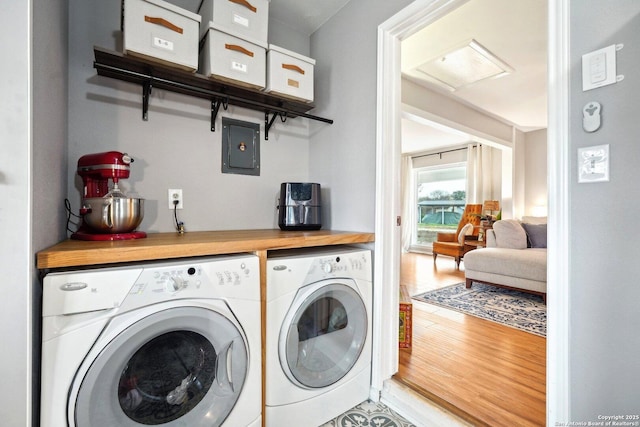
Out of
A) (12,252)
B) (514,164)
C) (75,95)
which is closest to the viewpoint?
(12,252)

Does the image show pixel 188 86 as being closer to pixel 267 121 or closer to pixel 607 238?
pixel 267 121

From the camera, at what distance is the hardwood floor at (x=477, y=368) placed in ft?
4.58

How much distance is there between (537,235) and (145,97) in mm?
4311

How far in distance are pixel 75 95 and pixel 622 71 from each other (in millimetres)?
2188

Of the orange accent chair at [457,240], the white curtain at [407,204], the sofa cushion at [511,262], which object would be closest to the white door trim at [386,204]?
the sofa cushion at [511,262]

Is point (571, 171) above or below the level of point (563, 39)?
below

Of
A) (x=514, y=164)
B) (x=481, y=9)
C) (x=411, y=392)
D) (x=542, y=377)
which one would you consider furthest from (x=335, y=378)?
(x=514, y=164)

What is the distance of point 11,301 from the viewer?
2.47 feet

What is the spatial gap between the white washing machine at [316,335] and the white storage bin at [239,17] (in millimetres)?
1220

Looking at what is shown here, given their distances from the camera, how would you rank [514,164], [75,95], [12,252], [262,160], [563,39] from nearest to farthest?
1. [12,252]
2. [563,39]
3. [75,95]
4. [262,160]
5. [514,164]

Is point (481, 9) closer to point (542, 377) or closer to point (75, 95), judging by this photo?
point (542, 377)

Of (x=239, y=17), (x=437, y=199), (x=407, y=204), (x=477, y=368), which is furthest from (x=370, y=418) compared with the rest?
(x=407, y=204)

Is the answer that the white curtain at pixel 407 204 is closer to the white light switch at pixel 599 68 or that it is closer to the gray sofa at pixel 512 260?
the gray sofa at pixel 512 260

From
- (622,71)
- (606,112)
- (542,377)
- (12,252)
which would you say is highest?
(622,71)
